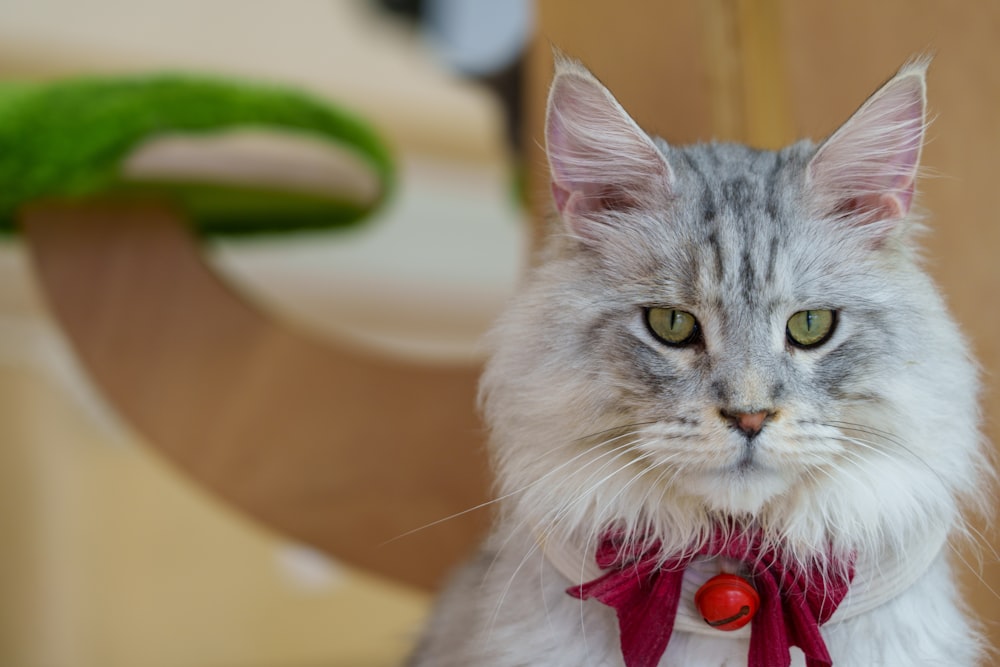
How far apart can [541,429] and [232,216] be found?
1139mm

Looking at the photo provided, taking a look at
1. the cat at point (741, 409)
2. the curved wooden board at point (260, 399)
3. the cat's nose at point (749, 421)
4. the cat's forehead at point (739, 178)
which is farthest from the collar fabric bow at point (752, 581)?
the curved wooden board at point (260, 399)

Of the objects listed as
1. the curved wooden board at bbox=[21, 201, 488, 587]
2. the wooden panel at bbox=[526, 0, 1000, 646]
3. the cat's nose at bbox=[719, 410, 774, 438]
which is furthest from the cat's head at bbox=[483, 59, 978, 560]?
the curved wooden board at bbox=[21, 201, 488, 587]

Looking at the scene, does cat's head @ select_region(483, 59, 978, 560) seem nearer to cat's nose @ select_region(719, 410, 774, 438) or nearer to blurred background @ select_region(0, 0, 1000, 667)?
cat's nose @ select_region(719, 410, 774, 438)

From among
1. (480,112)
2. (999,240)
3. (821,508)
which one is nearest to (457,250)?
(480,112)

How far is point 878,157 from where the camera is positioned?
92cm

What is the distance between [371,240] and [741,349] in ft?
7.90

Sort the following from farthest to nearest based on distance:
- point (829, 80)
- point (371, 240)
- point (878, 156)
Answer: point (371, 240) → point (829, 80) → point (878, 156)

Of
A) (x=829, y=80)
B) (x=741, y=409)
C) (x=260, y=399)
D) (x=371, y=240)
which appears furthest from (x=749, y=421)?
(x=371, y=240)

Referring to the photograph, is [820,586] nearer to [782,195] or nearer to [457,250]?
[782,195]

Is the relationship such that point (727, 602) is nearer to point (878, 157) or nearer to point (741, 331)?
point (741, 331)

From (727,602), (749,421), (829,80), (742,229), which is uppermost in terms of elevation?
(829,80)

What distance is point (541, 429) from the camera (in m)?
0.94

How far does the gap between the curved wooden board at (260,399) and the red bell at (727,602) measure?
2.64 ft

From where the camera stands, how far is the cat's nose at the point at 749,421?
81cm
